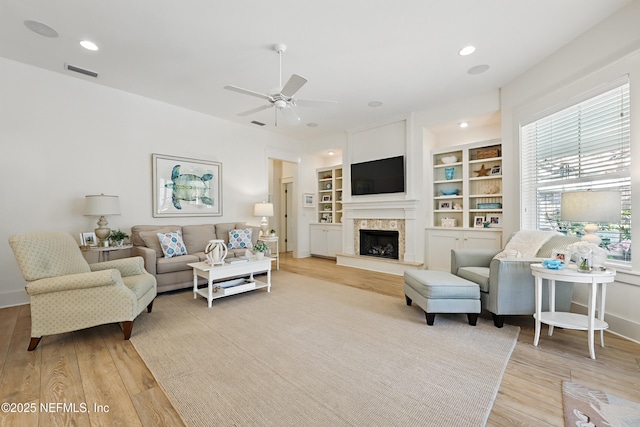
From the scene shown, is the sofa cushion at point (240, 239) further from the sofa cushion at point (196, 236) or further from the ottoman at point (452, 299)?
the ottoman at point (452, 299)

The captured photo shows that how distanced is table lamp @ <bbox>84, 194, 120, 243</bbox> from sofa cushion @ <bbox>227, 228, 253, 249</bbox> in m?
1.69

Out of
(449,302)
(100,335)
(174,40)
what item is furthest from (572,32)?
(100,335)

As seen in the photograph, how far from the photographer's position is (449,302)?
2.64 metres

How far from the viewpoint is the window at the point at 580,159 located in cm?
252

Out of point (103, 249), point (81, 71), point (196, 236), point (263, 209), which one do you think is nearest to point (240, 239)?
point (196, 236)

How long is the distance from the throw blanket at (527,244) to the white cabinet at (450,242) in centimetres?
121

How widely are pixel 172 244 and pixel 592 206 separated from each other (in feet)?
15.6

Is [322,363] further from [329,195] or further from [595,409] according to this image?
[329,195]

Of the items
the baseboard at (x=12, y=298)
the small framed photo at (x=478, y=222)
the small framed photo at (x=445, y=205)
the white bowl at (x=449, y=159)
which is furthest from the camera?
the small framed photo at (x=445, y=205)

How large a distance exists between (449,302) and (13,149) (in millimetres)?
5351

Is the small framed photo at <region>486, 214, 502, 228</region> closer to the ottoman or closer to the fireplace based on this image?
the fireplace

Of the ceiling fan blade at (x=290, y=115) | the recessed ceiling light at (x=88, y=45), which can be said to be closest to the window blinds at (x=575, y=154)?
the ceiling fan blade at (x=290, y=115)

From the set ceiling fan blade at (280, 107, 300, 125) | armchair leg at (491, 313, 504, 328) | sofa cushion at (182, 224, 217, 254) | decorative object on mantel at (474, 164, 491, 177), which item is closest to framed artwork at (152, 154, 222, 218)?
sofa cushion at (182, 224, 217, 254)

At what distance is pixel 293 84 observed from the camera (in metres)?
2.58
